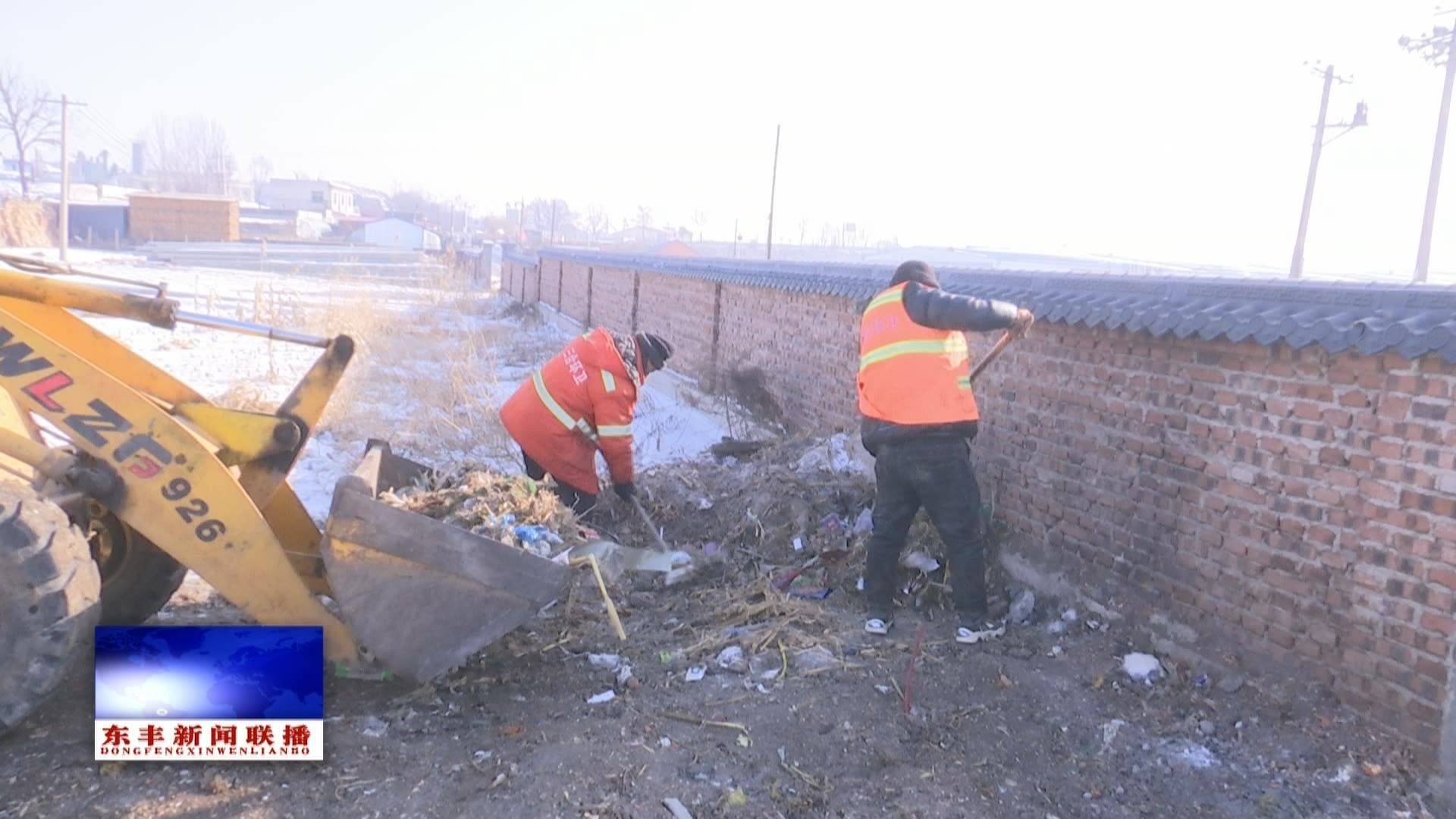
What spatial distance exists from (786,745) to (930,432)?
1815mm

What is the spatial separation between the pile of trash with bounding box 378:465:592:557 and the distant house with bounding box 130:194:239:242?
184 feet

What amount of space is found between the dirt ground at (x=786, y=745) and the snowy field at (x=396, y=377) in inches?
106

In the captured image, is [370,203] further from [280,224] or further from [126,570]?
[126,570]

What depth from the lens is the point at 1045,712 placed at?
13.9 ft

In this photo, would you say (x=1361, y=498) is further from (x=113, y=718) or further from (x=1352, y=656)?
(x=113, y=718)

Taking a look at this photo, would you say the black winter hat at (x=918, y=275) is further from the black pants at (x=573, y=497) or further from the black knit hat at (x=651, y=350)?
the black pants at (x=573, y=497)

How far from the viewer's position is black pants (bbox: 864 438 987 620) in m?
5.05

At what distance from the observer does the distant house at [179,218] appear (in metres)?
54.5

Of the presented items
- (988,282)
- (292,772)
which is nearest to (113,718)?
(292,772)

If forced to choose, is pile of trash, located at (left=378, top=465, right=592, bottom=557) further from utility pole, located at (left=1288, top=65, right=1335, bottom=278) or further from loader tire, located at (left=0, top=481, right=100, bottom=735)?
utility pole, located at (left=1288, top=65, right=1335, bottom=278)

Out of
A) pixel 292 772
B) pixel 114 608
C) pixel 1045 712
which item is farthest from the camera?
pixel 114 608

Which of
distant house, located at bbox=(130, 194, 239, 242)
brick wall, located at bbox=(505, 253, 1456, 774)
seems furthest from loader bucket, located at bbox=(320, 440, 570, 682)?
distant house, located at bbox=(130, 194, 239, 242)

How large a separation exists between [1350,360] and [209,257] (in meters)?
46.4

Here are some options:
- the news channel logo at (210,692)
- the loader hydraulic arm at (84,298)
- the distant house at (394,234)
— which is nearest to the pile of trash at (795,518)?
the news channel logo at (210,692)
